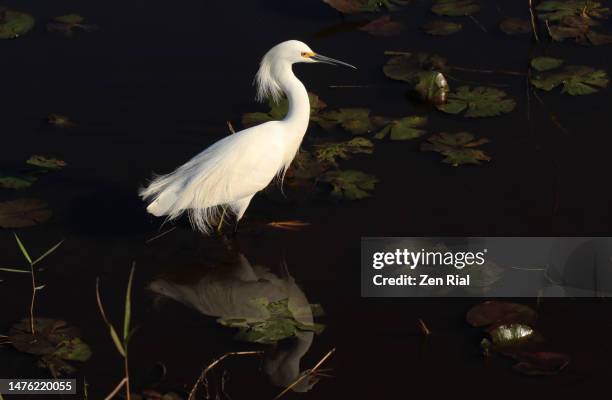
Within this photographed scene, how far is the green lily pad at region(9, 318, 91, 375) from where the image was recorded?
6.30 meters

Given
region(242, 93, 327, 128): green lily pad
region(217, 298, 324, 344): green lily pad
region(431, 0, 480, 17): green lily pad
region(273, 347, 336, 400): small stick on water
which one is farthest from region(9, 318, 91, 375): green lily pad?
region(431, 0, 480, 17): green lily pad

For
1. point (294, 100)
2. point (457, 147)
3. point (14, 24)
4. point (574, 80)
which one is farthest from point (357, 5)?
point (14, 24)

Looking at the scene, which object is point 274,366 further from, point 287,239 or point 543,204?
point 543,204

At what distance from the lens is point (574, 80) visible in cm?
844

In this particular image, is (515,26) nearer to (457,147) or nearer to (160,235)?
(457,147)

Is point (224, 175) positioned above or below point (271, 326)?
above

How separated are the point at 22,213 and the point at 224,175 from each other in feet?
4.72

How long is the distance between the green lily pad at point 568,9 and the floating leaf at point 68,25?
3.72 m

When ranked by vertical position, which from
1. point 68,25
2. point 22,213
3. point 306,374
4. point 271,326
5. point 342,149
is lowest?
point 306,374

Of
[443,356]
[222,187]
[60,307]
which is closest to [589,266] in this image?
[443,356]

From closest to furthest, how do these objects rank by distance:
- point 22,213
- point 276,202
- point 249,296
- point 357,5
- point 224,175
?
1. point 249,296
2. point 224,175
3. point 22,213
4. point 276,202
5. point 357,5

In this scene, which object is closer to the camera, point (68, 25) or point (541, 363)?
point (541, 363)

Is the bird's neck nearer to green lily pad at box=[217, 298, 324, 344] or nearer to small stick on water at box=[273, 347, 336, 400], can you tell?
green lily pad at box=[217, 298, 324, 344]

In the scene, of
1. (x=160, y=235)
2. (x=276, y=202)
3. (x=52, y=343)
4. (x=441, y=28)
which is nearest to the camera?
(x=52, y=343)
